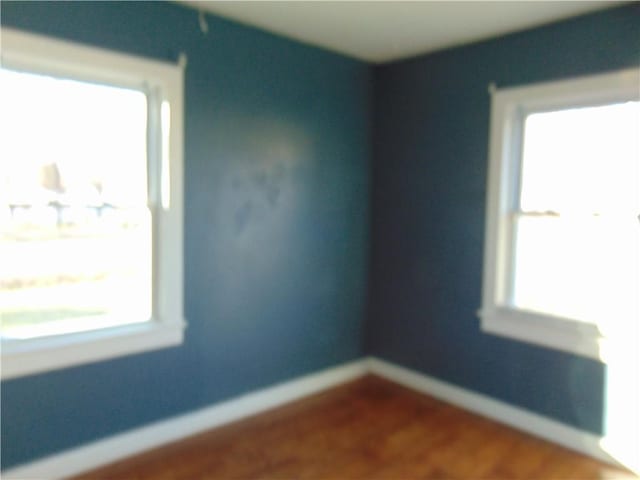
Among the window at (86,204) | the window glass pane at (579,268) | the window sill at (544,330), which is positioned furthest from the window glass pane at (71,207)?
the window glass pane at (579,268)

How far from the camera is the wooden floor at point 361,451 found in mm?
2656

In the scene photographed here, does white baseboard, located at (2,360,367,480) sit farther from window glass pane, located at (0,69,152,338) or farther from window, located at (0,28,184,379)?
window glass pane, located at (0,69,152,338)

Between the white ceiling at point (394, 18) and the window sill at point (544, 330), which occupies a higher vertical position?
the white ceiling at point (394, 18)

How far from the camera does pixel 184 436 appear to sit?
9.81 feet

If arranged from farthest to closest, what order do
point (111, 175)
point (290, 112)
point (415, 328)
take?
point (415, 328) → point (290, 112) → point (111, 175)

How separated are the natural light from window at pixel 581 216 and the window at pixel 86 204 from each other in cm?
225

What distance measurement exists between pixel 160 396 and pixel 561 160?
2858mm

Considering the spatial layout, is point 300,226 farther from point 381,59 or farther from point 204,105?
point 381,59

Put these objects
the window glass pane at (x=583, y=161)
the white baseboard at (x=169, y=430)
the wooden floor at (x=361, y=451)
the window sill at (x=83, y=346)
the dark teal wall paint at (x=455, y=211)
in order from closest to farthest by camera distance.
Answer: the window sill at (x=83, y=346)
the white baseboard at (x=169, y=430)
the wooden floor at (x=361, y=451)
the window glass pane at (x=583, y=161)
the dark teal wall paint at (x=455, y=211)

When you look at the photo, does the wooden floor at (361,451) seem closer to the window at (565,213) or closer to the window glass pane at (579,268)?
the window at (565,213)

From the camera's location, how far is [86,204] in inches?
105

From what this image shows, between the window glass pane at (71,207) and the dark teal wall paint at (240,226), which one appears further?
the dark teal wall paint at (240,226)

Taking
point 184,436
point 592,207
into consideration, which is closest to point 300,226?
point 184,436

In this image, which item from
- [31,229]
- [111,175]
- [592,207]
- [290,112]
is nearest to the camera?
[31,229]
